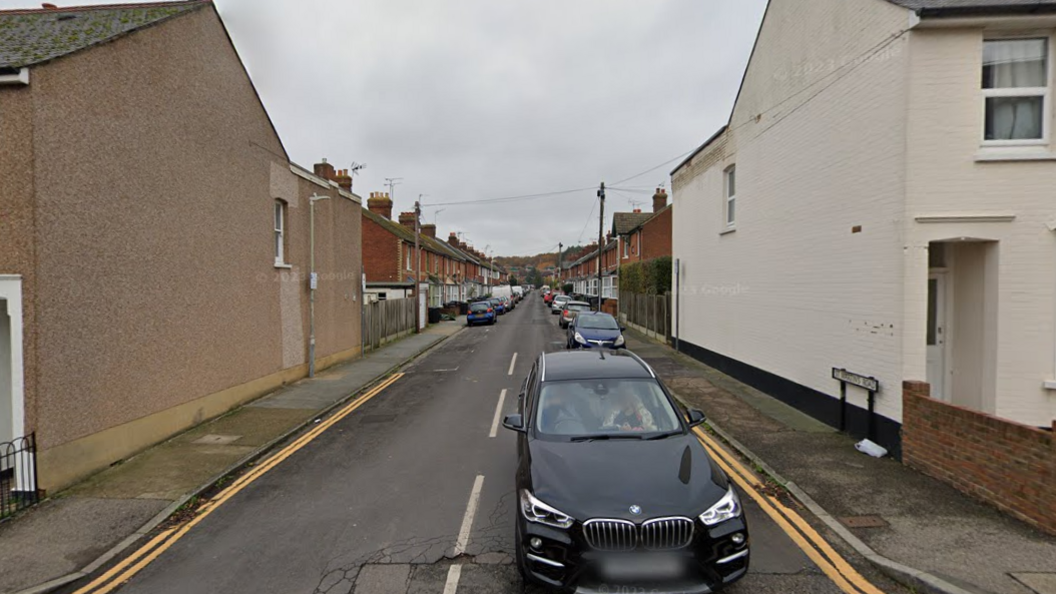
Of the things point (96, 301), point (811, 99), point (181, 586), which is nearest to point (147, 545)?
point (181, 586)

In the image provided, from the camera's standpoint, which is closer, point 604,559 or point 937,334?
point 604,559

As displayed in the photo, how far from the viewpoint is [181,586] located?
14.4 feet

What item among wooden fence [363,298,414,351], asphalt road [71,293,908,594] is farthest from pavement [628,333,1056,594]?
wooden fence [363,298,414,351]

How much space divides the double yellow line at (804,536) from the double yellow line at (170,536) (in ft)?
→ 20.3

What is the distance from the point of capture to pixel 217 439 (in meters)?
8.62

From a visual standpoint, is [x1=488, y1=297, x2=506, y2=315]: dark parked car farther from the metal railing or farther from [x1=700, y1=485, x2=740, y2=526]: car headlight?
[x1=700, y1=485, x2=740, y2=526]: car headlight

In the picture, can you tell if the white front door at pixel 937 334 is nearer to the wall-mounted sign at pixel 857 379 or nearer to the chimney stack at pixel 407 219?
the wall-mounted sign at pixel 857 379

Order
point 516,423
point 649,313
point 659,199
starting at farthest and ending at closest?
point 659,199 < point 649,313 < point 516,423

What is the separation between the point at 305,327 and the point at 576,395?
36.9 ft

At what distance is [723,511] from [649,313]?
2119cm

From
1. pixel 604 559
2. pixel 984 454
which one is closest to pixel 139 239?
pixel 604 559

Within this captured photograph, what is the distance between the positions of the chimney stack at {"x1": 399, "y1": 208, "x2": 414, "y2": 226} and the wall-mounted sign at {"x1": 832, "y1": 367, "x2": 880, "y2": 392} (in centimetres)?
4101

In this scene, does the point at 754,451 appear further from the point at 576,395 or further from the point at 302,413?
the point at 302,413

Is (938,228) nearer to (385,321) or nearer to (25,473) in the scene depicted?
(25,473)
